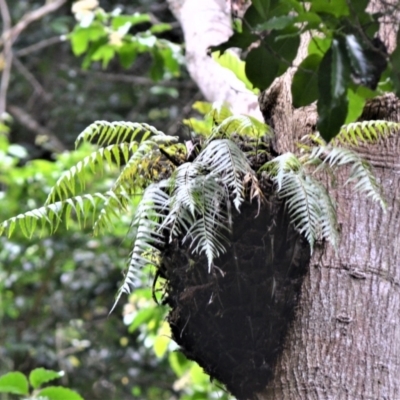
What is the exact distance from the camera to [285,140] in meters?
1.38

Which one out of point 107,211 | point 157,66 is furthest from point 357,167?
point 157,66

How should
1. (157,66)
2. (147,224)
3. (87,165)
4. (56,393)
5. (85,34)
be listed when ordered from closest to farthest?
(147,224), (87,165), (56,393), (85,34), (157,66)

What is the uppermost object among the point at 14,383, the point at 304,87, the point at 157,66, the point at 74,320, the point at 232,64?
the point at 304,87

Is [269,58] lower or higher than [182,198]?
higher

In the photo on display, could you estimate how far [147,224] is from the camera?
3.83 ft

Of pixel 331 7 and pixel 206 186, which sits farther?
pixel 206 186

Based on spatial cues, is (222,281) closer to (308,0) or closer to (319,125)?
(319,125)

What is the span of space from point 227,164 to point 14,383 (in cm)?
86

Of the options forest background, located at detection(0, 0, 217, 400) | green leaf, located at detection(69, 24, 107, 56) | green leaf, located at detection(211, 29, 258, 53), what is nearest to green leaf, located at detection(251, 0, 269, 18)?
green leaf, located at detection(211, 29, 258, 53)

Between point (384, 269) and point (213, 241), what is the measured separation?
310 mm

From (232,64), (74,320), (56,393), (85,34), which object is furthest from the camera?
(74,320)

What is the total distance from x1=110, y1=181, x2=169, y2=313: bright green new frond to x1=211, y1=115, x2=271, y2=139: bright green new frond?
150mm

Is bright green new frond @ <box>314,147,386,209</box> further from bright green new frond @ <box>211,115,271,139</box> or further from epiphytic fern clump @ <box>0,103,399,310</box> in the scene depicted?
bright green new frond @ <box>211,115,271,139</box>

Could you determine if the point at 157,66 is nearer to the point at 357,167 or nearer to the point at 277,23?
the point at 357,167
